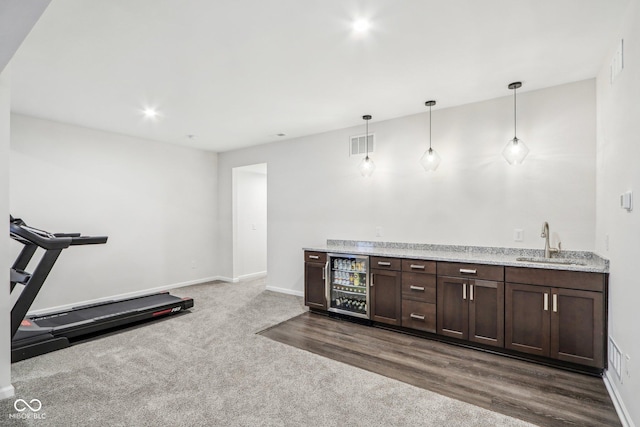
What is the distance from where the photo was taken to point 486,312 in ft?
10.4

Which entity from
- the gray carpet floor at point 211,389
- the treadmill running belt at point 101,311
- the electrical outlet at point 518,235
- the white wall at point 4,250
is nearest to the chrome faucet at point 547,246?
the electrical outlet at point 518,235

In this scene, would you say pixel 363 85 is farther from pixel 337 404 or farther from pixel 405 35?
pixel 337 404

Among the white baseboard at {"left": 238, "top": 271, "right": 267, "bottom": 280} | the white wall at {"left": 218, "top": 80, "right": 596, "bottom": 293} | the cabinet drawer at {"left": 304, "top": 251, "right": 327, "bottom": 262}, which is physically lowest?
the white baseboard at {"left": 238, "top": 271, "right": 267, "bottom": 280}

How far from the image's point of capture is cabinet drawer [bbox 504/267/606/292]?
105 inches

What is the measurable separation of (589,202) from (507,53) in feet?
5.67

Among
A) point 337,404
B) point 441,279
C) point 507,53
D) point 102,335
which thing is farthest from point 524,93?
point 102,335

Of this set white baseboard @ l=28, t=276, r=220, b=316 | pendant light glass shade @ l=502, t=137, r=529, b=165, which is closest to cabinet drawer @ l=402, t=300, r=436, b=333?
pendant light glass shade @ l=502, t=137, r=529, b=165

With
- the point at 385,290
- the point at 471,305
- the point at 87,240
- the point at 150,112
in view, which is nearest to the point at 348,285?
the point at 385,290

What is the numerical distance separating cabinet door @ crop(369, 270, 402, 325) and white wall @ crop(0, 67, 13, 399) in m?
3.38

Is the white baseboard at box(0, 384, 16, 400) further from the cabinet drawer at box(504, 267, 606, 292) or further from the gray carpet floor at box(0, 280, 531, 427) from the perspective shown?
the cabinet drawer at box(504, 267, 606, 292)

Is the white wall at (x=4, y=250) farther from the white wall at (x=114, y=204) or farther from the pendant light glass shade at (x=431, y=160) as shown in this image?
the pendant light glass shade at (x=431, y=160)

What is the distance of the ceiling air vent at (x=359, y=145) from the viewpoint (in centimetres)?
461

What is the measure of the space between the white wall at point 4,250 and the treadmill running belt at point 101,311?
115 cm

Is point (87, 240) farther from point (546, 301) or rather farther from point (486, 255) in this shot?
point (546, 301)
